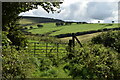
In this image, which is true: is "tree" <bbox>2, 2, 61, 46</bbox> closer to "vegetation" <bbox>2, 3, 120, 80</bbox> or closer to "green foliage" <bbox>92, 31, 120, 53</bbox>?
"vegetation" <bbox>2, 3, 120, 80</bbox>

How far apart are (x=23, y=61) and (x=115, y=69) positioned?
20.0 feet

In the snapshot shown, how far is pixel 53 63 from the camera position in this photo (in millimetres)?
14445

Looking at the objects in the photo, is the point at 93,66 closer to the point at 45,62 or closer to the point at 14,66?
the point at 45,62

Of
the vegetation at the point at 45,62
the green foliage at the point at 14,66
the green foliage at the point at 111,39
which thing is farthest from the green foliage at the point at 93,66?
the green foliage at the point at 111,39

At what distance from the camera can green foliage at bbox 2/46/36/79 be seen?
9.65m

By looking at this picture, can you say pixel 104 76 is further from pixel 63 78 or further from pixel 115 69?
pixel 63 78

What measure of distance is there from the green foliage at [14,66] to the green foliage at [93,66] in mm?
2952

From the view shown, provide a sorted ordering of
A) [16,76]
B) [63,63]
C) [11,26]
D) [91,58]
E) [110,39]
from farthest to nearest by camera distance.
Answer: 1. [110,39]
2. [63,63]
3. [91,58]
4. [11,26]
5. [16,76]

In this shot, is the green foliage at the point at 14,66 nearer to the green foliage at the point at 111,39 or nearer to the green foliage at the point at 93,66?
the green foliage at the point at 93,66

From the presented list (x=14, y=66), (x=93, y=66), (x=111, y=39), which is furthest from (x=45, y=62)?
(x=111, y=39)

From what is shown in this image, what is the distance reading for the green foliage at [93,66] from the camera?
12484mm

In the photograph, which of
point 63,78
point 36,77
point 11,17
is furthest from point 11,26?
point 63,78

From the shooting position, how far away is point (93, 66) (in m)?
13.1

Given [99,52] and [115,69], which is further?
[99,52]
